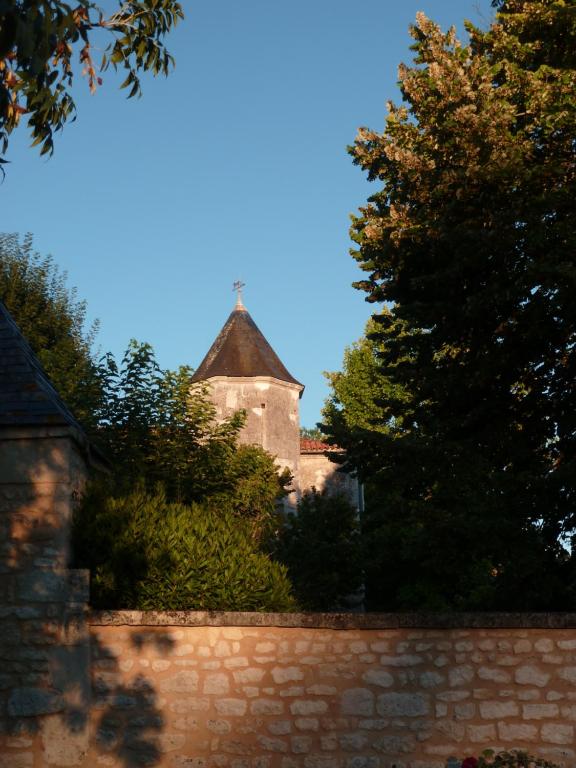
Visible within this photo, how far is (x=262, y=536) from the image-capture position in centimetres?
1811

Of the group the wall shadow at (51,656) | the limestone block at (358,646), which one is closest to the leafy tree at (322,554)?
the limestone block at (358,646)

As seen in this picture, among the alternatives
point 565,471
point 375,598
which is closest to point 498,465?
point 565,471

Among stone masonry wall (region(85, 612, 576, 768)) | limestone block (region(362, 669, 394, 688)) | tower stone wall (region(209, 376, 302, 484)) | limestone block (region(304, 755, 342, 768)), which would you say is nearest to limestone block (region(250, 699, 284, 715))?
stone masonry wall (region(85, 612, 576, 768))

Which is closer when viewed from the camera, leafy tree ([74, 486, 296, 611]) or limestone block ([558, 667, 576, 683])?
limestone block ([558, 667, 576, 683])

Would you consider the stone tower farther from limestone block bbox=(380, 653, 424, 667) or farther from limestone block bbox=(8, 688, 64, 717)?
limestone block bbox=(8, 688, 64, 717)

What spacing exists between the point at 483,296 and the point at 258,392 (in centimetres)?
2011

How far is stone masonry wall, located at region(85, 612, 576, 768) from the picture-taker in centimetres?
833

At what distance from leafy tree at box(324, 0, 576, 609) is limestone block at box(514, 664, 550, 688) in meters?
3.06

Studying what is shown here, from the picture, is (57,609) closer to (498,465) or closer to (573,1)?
(498,465)

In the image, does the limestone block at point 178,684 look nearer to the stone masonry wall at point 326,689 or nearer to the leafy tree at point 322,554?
the stone masonry wall at point 326,689

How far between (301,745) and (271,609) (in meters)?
1.42

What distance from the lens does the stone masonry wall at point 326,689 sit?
8328 mm

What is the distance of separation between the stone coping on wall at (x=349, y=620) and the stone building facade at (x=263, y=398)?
21.8 m

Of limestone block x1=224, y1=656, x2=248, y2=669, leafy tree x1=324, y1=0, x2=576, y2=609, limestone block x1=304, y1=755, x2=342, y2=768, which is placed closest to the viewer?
limestone block x1=304, y1=755, x2=342, y2=768
